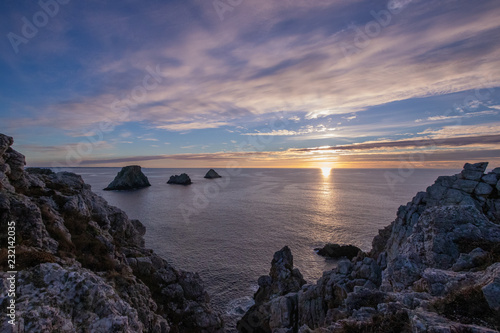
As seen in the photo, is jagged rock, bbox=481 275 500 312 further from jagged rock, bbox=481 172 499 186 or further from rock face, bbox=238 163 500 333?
jagged rock, bbox=481 172 499 186

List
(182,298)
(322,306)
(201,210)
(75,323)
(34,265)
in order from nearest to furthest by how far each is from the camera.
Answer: (75,323) → (34,265) → (182,298) → (322,306) → (201,210)

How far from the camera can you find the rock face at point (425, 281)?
8.89 m

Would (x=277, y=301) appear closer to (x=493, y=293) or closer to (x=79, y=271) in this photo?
(x=79, y=271)

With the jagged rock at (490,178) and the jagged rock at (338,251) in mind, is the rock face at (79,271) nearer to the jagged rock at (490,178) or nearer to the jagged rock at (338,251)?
the jagged rock at (490,178)

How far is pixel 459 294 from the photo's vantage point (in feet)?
31.1

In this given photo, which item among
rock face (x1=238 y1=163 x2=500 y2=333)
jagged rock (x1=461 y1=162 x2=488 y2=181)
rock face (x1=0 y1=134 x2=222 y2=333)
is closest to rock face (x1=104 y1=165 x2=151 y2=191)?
rock face (x1=0 y1=134 x2=222 y2=333)

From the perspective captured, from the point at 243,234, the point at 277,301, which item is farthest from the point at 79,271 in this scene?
the point at 243,234

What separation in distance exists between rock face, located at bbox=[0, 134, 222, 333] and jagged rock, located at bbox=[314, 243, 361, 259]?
Answer: 126ft

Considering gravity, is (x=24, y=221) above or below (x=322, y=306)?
above

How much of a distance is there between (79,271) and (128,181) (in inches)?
6856

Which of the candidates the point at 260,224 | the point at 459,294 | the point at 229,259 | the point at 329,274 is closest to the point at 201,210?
the point at 260,224

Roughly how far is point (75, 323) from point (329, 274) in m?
27.9

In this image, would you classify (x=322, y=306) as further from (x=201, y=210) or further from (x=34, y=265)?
(x=201, y=210)

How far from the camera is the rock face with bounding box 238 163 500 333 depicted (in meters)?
8.89
